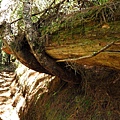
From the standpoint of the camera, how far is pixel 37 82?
5.98 meters

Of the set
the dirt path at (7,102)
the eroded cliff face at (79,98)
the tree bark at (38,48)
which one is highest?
the tree bark at (38,48)

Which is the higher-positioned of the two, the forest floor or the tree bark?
the tree bark

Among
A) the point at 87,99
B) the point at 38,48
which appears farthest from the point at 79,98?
the point at 38,48

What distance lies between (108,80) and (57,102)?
126 cm

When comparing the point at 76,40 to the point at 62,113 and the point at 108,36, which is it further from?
the point at 62,113

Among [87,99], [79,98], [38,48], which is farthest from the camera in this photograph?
[79,98]

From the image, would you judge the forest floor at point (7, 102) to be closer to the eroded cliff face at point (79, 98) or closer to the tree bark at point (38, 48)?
the eroded cliff face at point (79, 98)

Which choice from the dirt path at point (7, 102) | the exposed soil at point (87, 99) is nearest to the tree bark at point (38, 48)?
the exposed soil at point (87, 99)

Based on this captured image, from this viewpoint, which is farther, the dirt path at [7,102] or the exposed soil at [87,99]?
the dirt path at [7,102]

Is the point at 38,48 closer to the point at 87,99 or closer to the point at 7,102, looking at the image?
the point at 87,99

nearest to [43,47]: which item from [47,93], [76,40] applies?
[76,40]

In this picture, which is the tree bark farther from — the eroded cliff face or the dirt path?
the dirt path

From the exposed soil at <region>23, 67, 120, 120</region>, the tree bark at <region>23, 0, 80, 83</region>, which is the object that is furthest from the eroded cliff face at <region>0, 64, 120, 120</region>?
the tree bark at <region>23, 0, 80, 83</region>

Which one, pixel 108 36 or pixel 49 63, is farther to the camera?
pixel 49 63
